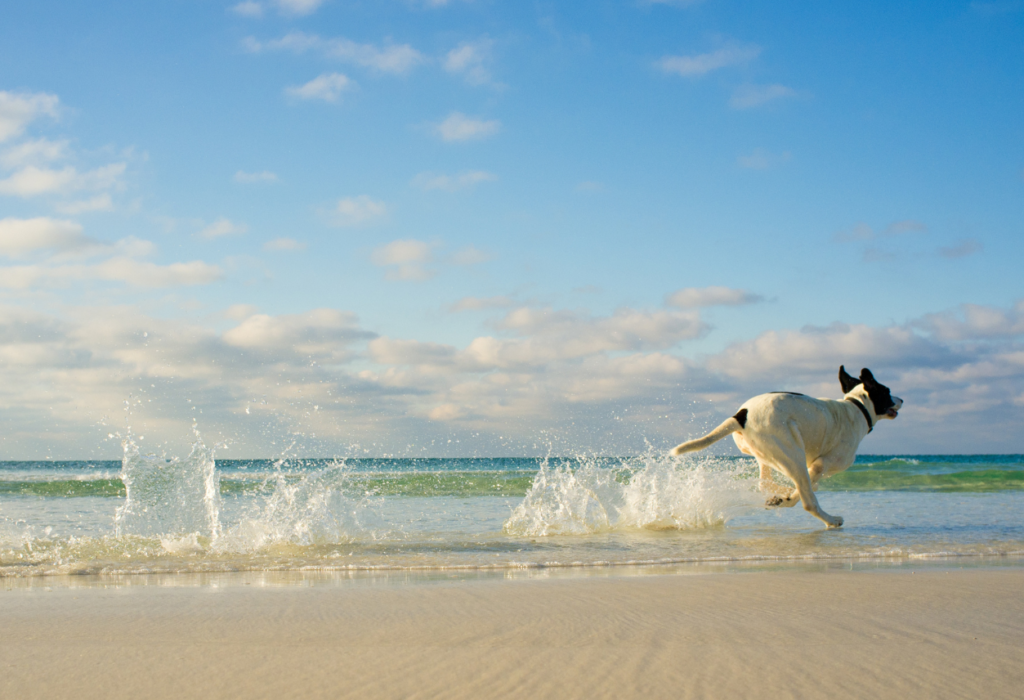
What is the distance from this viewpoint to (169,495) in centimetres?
816

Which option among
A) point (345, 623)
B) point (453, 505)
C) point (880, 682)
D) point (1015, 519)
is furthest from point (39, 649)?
point (1015, 519)

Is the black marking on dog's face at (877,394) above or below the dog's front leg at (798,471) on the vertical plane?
above

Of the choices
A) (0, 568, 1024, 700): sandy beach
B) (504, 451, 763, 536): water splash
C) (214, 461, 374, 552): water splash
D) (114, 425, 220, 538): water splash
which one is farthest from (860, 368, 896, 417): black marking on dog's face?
(114, 425, 220, 538): water splash

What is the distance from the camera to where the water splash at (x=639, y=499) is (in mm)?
8781

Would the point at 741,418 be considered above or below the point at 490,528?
above

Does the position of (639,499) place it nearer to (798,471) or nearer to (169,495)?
(798,471)

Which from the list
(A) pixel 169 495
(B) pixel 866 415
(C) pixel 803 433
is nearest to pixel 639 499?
(C) pixel 803 433

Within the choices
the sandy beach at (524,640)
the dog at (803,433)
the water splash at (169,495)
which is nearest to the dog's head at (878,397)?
the dog at (803,433)

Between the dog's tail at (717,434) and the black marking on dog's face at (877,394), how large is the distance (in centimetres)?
160

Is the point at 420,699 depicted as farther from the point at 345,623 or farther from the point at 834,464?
the point at 834,464

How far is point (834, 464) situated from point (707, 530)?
1.58m

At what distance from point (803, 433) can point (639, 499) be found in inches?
84.7

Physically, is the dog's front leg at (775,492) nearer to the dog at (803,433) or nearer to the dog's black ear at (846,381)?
the dog at (803,433)

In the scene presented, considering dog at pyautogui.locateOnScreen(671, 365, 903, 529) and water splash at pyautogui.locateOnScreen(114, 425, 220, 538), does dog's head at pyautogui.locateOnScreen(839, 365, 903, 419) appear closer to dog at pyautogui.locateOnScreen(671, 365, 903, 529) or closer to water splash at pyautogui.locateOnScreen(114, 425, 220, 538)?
dog at pyautogui.locateOnScreen(671, 365, 903, 529)
